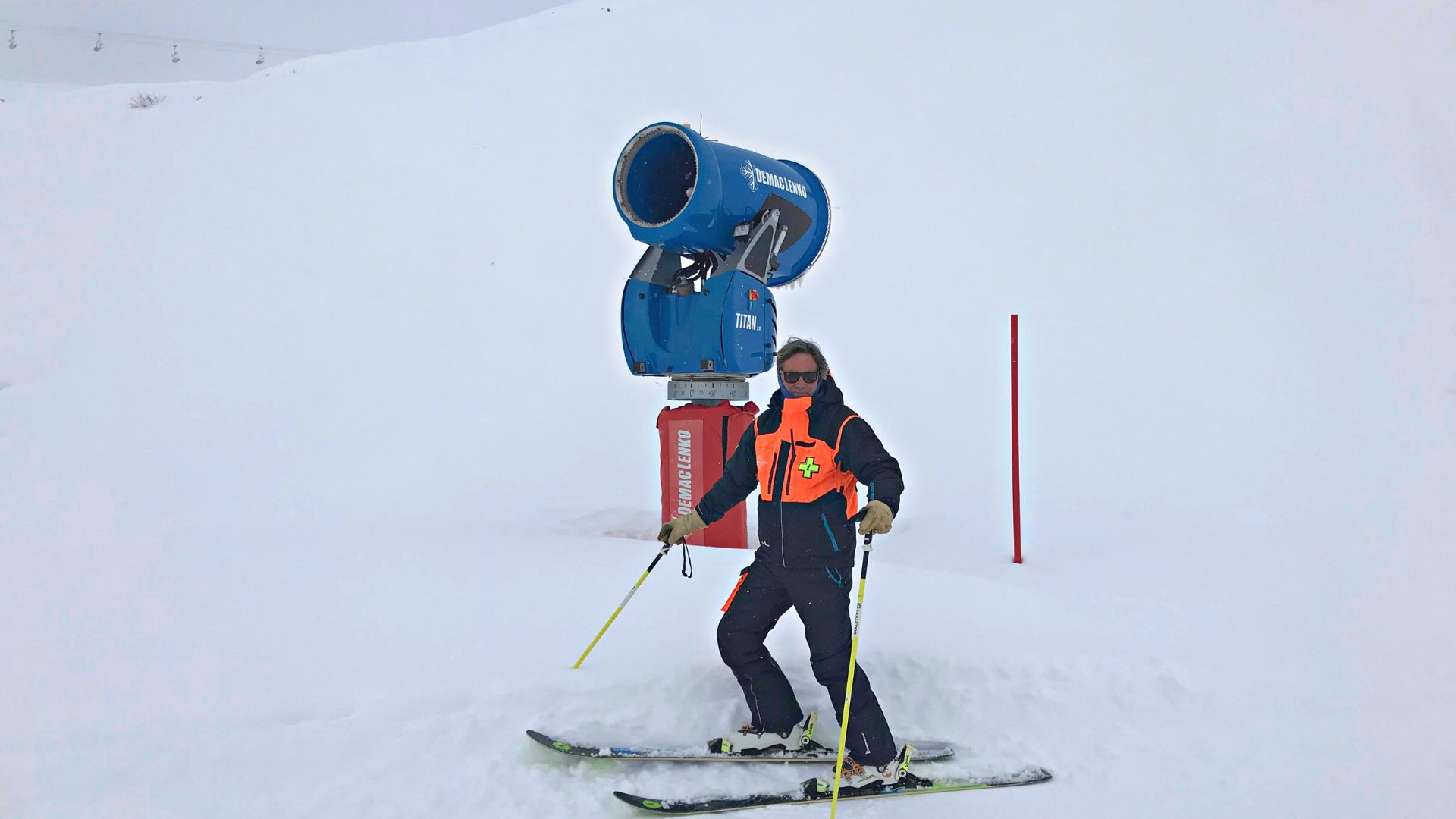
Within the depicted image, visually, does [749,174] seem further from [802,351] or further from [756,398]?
[756,398]

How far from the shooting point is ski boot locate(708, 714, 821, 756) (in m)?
3.23

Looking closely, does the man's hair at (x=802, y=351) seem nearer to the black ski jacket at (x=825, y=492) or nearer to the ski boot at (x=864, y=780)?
the black ski jacket at (x=825, y=492)

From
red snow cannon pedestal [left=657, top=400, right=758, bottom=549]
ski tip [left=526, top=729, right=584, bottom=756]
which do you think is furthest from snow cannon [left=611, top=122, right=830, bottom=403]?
ski tip [left=526, top=729, right=584, bottom=756]

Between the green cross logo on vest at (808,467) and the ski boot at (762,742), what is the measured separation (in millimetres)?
Answer: 1006

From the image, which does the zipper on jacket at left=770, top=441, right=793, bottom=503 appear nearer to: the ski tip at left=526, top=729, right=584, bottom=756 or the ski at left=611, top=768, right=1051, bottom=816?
the ski at left=611, top=768, right=1051, bottom=816

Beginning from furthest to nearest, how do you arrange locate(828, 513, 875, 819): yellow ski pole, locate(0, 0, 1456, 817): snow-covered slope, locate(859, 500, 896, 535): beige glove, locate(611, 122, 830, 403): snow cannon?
locate(611, 122, 830, 403): snow cannon, locate(0, 0, 1456, 817): snow-covered slope, locate(859, 500, 896, 535): beige glove, locate(828, 513, 875, 819): yellow ski pole

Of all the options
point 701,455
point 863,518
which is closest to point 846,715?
point 863,518

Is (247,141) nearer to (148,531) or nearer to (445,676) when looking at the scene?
(148,531)

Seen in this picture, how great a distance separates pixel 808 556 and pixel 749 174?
2801 mm

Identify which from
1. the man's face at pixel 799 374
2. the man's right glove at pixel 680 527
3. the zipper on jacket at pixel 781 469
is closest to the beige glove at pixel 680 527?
the man's right glove at pixel 680 527

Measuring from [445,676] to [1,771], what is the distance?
4.61 ft

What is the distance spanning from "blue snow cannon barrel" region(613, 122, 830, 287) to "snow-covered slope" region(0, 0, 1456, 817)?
1.93m

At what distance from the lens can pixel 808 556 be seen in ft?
10.6

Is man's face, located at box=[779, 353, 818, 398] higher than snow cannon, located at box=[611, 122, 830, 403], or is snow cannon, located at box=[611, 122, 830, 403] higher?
snow cannon, located at box=[611, 122, 830, 403]
